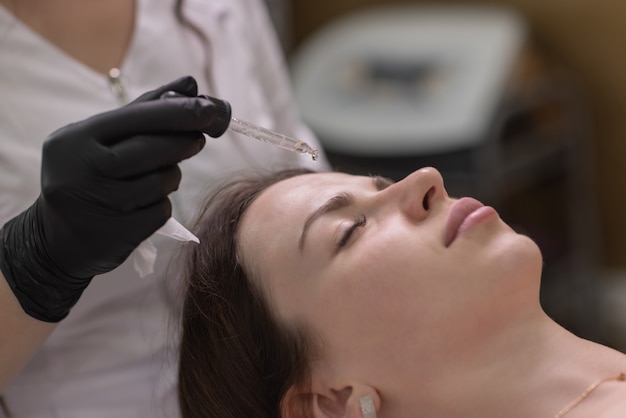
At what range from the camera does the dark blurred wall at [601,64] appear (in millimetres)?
3070

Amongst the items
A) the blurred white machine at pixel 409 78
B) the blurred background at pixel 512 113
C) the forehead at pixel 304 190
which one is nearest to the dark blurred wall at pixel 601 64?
the blurred background at pixel 512 113

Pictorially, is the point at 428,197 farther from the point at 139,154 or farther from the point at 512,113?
the point at 512,113

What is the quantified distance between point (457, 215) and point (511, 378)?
227 mm

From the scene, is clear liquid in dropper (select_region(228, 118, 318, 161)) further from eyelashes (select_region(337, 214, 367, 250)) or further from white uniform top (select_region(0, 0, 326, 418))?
white uniform top (select_region(0, 0, 326, 418))

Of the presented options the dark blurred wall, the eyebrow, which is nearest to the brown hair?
the eyebrow

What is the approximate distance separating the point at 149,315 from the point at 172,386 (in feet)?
0.40

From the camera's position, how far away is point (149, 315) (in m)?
1.53

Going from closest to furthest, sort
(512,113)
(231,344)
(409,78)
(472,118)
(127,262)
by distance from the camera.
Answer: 1. (231,344)
2. (127,262)
3. (472,118)
4. (512,113)
5. (409,78)

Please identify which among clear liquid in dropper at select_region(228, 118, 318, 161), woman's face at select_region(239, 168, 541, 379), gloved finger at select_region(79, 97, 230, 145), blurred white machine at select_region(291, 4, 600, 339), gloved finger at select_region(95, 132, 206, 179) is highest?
gloved finger at select_region(79, 97, 230, 145)

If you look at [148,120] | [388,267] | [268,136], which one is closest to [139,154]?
[148,120]

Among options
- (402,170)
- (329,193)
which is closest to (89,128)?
(329,193)

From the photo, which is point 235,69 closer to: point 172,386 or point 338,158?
point 172,386

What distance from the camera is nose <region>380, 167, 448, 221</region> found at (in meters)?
1.29

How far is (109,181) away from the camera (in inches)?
43.8
